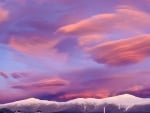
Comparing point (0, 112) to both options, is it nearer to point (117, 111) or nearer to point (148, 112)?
point (117, 111)

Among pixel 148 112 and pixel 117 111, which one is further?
pixel 148 112

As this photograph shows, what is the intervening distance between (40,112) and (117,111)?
9.93 meters

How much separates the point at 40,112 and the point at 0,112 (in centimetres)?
771

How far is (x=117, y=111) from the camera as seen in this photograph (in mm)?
42625

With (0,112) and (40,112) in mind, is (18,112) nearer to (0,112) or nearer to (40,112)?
(40,112)

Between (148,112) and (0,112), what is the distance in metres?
20.6

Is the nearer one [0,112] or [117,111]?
[117,111]

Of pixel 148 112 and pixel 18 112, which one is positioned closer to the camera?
pixel 18 112

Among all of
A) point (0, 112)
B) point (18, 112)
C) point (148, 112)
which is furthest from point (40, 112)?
point (148, 112)

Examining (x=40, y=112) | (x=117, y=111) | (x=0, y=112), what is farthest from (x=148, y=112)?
(x=0, y=112)

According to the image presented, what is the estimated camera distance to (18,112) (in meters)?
41.4

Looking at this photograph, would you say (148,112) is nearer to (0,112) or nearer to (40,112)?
(40,112)

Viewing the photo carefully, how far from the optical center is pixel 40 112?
41.2m

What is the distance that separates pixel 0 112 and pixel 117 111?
1625 cm
